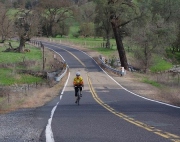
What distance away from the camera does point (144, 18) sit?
4659 centimetres

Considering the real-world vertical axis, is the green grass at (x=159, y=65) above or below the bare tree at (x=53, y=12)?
below

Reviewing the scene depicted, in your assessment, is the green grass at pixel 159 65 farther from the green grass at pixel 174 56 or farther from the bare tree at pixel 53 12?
the bare tree at pixel 53 12

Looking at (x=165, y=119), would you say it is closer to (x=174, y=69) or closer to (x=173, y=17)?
(x=174, y=69)

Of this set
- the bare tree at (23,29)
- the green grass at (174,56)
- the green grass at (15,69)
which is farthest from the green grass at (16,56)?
the green grass at (174,56)

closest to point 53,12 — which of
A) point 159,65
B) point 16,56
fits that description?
point 16,56

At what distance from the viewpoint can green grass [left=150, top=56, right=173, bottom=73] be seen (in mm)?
61075

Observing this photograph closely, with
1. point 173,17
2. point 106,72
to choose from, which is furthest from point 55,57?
point 173,17

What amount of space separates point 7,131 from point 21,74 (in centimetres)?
3987

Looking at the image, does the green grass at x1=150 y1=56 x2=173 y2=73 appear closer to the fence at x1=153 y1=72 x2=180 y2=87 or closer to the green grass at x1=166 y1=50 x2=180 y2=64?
the green grass at x1=166 y1=50 x2=180 y2=64

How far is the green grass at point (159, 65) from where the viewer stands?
6108 cm

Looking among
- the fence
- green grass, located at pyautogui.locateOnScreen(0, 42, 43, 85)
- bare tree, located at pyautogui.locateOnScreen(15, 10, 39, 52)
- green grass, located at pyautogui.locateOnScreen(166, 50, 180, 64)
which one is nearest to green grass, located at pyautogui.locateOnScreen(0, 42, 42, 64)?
green grass, located at pyautogui.locateOnScreen(0, 42, 43, 85)

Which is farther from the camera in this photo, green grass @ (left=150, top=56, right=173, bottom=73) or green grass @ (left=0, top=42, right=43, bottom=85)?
green grass @ (left=150, top=56, right=173, bottom=73)

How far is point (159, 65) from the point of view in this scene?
66.0m

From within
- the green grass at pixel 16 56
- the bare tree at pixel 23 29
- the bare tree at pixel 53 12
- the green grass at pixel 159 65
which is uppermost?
the bare tree at pixel 53 12
